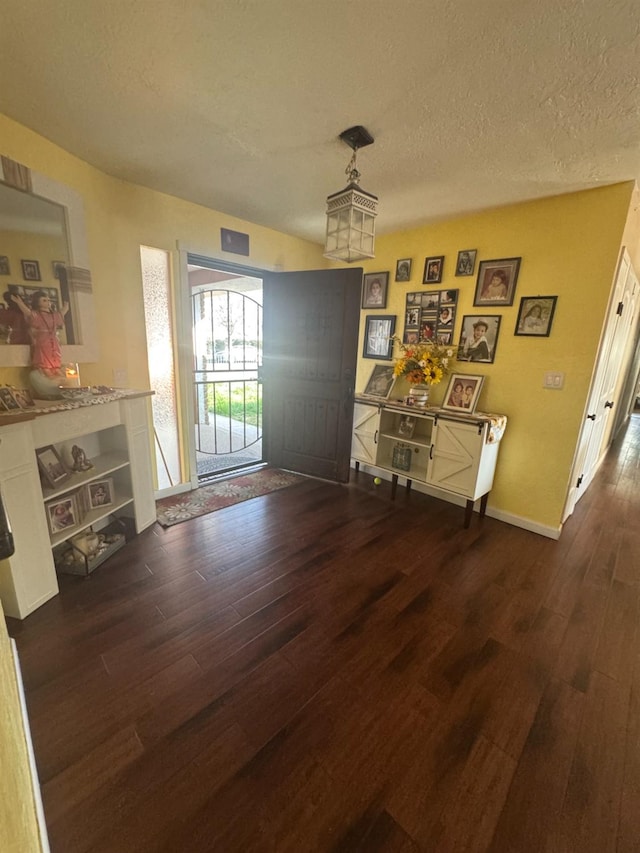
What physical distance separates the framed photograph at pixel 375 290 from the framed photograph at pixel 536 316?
1288 mm

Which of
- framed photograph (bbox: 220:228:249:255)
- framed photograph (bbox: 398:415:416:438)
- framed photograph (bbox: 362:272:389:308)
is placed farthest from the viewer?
framed photograph (bbox: 362:272:389:308)

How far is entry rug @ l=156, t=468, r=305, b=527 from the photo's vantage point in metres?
2.68

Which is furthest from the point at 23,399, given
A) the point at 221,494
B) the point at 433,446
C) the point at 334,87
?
the point at 433,446

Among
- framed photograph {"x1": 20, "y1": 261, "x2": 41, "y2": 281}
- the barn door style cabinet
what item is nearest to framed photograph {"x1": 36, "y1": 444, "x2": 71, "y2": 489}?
framed photograph {"x1": 20, "y1": 261, "x2": 41, "y2": 281}

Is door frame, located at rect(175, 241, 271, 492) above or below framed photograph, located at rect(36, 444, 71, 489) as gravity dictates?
above

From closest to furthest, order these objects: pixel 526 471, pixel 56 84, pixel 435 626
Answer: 1. pixel 56 84
2. pixel 435 626
3. pixel 526 471

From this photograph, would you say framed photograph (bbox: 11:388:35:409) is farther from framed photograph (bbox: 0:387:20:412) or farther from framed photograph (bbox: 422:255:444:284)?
framed photograph (bbox: 422:255:444:284)

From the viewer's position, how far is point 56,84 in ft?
4.68

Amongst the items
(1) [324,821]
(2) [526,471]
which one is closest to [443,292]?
(2) [526,471]

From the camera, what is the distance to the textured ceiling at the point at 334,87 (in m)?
1.10

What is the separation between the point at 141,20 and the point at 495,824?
2.85m

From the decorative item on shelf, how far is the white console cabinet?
2157 millimetres

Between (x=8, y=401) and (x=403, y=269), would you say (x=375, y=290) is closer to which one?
(x=403, y=269)

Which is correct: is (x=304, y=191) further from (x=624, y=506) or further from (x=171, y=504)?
(x=624, y=506)
